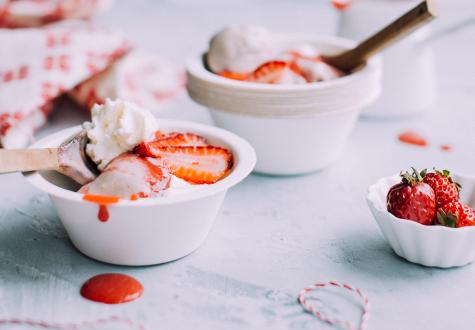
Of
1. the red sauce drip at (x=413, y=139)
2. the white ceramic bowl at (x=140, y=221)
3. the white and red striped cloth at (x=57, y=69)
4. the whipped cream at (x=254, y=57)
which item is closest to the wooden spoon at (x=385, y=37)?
the whipped cream at (x=254, y=57)

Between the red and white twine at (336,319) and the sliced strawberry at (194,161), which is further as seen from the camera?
the sliced strawberry at (194,161)

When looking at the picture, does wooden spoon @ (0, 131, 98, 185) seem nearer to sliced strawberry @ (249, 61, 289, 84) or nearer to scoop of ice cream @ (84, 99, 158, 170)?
scoop of ice cream @ (84, 99, 158, 170)

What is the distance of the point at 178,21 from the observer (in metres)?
2.93

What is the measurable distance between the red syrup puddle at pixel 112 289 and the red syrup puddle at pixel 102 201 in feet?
0.35

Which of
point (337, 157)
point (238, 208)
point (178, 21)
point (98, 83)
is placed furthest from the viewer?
point (178, 21)

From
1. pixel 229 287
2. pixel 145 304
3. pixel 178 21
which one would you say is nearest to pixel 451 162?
pixel 229 287

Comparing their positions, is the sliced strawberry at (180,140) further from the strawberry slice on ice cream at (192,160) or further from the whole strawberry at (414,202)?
the whole strawberry at (414,202)

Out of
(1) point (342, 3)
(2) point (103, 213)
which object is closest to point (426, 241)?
(2) point (103, 213)

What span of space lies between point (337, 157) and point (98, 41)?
2.50 ft

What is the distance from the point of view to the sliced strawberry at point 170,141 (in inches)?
48.3

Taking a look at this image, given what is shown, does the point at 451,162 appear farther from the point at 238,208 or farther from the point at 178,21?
the point at 178,21

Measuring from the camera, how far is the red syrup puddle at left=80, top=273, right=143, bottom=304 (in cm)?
110

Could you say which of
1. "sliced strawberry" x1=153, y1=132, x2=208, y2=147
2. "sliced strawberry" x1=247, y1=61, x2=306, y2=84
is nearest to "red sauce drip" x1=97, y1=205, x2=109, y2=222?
"sliced strawberry" x1=153, y1=132, x2=208, y2=147

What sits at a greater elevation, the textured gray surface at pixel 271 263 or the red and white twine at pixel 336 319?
the red and white twine at pixel 336 319
